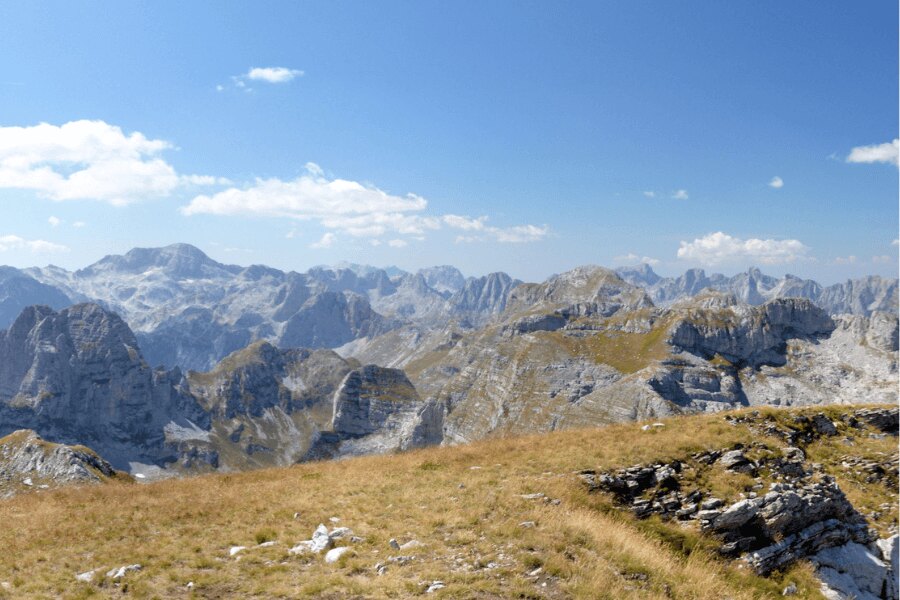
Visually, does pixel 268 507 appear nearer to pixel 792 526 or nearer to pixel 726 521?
pixel 726 521

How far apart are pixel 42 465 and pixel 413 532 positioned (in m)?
88.0

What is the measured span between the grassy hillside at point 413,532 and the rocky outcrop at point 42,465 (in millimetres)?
33402

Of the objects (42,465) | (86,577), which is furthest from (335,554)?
(42,465)

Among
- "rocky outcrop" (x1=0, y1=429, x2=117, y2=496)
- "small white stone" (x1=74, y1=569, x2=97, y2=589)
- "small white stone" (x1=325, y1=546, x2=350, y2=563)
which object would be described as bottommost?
"rocky outcrop" (x1=0, y1=429, x2=117, y2=496)

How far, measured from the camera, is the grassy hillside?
1446 cm

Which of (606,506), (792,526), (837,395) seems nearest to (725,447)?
(792,526)

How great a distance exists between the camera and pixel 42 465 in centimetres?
7581

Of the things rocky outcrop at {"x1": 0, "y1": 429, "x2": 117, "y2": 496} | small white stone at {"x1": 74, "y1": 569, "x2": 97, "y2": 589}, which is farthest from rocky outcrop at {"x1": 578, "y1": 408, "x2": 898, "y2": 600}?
rocky outcrop at {"x1": 0, "y1": 429, "x2": 117, "y2": 496}

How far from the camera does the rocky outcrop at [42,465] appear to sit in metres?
57.8

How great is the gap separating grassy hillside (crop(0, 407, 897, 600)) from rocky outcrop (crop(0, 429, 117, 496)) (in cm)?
3340

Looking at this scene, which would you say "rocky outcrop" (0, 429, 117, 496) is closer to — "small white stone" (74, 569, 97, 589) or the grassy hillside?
the grassy hillside

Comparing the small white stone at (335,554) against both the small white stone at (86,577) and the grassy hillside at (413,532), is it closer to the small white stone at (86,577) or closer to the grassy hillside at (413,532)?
the grassy hillside at (413,532)

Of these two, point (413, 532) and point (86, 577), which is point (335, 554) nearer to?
point (413, 532)

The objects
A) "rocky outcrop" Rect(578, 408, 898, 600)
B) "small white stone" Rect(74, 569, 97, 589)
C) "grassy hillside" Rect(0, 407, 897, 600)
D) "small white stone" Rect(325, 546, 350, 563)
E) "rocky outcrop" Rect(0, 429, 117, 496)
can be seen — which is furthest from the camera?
"rocky outcrop" Rect(0, 429, 117, 496)
